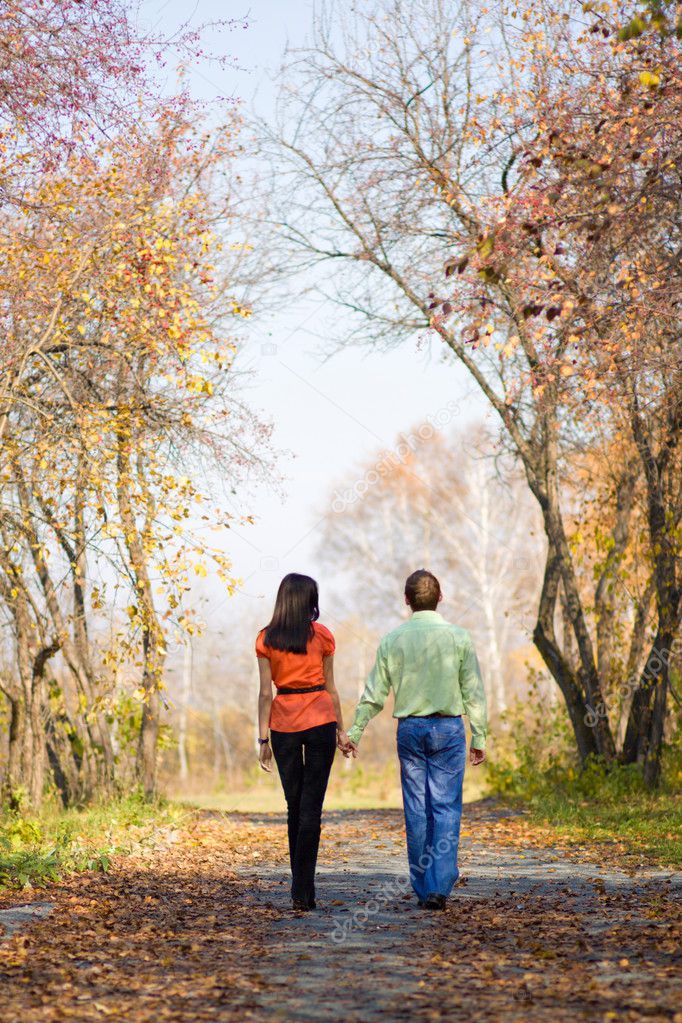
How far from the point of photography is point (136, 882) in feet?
26.5

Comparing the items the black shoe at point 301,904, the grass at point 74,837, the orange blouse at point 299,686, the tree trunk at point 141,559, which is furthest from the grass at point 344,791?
the orange blouse at point 299,686

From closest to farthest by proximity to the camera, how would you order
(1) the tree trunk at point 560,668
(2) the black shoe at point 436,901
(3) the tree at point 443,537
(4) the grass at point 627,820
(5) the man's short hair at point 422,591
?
1. (2) the black shoe at point 436,901
2. (5) the man's short hair at point 422,591
3. (4) the grass at point 627,820
4. (1) the tree trunk at point 560,668
5. (3) the tree at point 443,537

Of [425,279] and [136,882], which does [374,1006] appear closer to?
[136,882]

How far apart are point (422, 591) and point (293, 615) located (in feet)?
2.68

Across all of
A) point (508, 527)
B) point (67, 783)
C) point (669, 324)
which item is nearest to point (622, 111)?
point (669, 324)

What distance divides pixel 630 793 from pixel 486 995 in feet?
31.8

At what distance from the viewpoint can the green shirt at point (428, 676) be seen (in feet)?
22.6

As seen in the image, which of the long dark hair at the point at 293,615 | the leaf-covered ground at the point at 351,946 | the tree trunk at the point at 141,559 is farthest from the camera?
the tree trunk at the point at 141,559

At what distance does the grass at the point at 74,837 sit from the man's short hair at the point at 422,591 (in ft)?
10.00

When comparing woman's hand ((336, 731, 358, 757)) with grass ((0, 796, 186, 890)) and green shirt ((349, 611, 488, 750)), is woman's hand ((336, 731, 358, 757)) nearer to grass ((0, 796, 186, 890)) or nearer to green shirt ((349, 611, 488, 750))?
green shirt ((349, 611, 488, 750))

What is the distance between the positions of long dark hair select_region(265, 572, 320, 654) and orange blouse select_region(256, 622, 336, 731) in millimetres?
47

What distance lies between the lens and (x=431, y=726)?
6887 millimetres

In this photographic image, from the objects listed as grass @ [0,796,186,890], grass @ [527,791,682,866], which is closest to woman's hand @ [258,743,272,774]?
grass @ [0,796,186,890]

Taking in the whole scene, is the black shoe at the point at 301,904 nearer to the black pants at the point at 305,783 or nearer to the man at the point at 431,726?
the black pants at the point at 305,783
